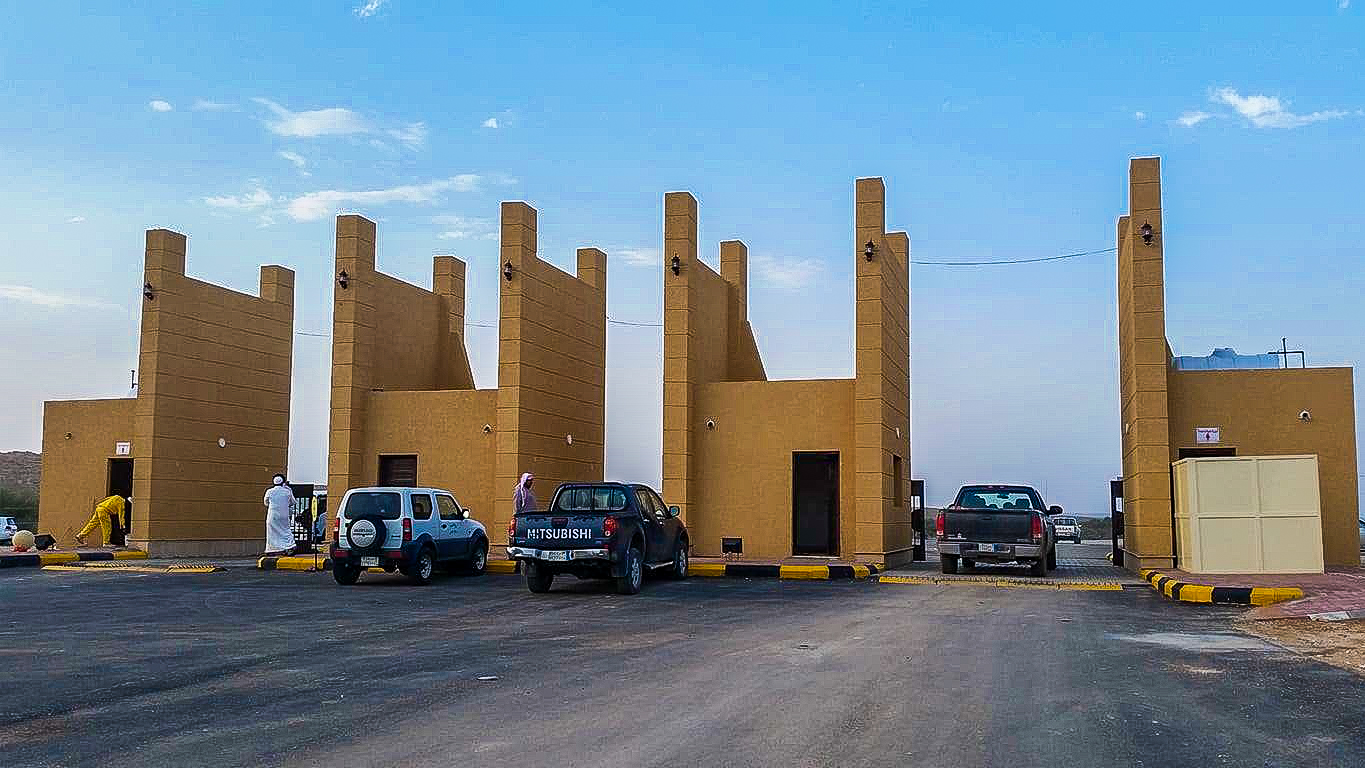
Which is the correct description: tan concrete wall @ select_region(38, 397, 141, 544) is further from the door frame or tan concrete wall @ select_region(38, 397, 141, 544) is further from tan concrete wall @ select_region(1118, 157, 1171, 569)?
tan concrete wall @ select_region(1118, 157, 1171, 569)

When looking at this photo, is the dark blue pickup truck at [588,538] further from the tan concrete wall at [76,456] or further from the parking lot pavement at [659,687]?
the tan concrete wall at [76,456]

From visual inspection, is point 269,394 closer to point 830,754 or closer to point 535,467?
point 535,467

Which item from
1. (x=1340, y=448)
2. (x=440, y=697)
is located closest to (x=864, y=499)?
(x=1340, y=448)

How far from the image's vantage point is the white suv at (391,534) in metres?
19.7

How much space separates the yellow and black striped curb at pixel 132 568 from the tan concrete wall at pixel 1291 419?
2025cm

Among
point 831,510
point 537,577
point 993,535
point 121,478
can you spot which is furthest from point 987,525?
point 121,478

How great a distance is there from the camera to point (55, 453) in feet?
103

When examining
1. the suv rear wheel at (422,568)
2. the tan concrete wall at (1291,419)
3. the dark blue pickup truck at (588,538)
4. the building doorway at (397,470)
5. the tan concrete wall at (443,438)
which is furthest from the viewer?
the building doorway at (397,470)

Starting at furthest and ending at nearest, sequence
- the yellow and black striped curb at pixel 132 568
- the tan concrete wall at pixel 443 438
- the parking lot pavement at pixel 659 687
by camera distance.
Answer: the tan concrete wall at pixel 443 438, the yellow and black striped curb at pixel 132 568, the parking lot pavement at pixel 659 687

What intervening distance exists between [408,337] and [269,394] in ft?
17.8

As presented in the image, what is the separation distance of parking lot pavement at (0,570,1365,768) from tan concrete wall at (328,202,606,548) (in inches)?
410

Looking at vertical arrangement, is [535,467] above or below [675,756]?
above

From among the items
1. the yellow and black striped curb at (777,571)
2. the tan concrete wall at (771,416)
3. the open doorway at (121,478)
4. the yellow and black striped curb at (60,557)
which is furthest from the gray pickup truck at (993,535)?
the open doorway at (121,478)

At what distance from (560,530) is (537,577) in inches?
34.8
